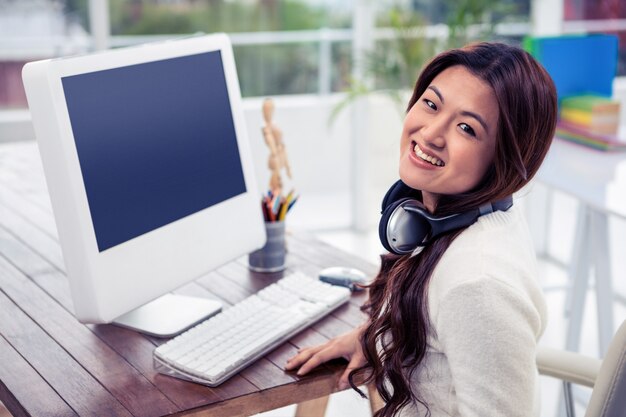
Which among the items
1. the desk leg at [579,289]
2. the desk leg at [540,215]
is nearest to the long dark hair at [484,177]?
the desk leg at [579,289]

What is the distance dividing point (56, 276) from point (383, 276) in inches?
27.8

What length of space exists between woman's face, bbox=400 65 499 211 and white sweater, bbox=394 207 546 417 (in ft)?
0.34

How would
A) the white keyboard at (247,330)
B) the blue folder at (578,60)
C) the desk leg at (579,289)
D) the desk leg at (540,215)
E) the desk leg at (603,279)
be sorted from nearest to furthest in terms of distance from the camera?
the white keyboard at (247,330), the desk leg at (603,279), the desk leg at (579,289), the blue folder at (578,60), the desk leg at (540,215)

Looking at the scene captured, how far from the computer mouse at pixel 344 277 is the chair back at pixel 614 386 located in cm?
59

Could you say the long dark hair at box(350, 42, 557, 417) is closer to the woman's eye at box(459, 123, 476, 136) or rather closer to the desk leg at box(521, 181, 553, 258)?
Answer: the woman's eye at box(459, 123, 476, 136)

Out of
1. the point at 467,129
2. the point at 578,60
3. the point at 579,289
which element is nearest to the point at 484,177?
the point at 467,129

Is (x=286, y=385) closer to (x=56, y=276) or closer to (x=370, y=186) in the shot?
(x=56, y=276)

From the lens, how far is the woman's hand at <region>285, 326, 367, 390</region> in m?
1.42

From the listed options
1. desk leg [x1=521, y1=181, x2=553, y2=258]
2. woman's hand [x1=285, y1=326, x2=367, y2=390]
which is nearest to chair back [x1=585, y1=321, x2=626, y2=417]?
woman's hand [x1=285, y1=326, x2=367, y2=390]

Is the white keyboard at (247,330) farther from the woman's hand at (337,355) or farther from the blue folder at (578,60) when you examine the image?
the blue folder at (578,60)

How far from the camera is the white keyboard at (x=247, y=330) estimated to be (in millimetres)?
1397

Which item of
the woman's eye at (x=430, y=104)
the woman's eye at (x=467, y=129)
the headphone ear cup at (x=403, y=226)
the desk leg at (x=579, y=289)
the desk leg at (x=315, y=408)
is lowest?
the desk leg at (x=579, y=289)

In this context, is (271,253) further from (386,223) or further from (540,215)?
(540,215)

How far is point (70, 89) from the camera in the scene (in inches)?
55.2
